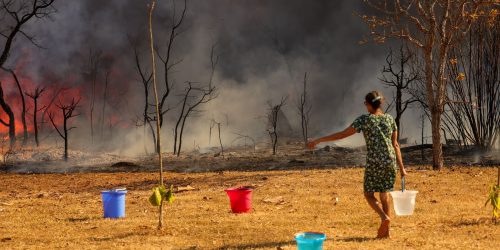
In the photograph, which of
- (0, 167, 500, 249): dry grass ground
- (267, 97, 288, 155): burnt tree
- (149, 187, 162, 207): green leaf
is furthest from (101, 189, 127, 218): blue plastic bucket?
(267, 97, 288, 155): burnt tree

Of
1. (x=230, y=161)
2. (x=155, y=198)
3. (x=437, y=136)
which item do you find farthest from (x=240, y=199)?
(x=230, y=161)

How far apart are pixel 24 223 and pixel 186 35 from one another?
29.0 meters

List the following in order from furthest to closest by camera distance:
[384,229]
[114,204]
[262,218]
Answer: [114,204]
[262,218]
[384,229]

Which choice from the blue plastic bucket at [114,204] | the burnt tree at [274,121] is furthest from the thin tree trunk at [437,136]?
the blue plastic bucket at [114,204]

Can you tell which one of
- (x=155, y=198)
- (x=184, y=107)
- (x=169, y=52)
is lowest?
(x=155, y=198)

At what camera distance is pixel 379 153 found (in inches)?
263

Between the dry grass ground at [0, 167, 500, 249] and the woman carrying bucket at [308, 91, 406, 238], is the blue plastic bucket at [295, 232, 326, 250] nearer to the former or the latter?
the dry grass ground at [0, 167, 500, 249]

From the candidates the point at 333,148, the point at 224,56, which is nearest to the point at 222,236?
the point at 333,148

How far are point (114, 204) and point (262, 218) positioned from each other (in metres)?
2.48

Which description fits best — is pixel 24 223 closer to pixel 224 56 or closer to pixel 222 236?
pixel 222 236

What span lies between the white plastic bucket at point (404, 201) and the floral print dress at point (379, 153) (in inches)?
45.4

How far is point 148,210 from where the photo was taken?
1027 centimetres

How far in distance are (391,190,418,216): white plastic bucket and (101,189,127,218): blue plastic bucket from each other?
14.1 feet

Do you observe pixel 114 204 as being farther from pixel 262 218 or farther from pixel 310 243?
pixel 310 243
